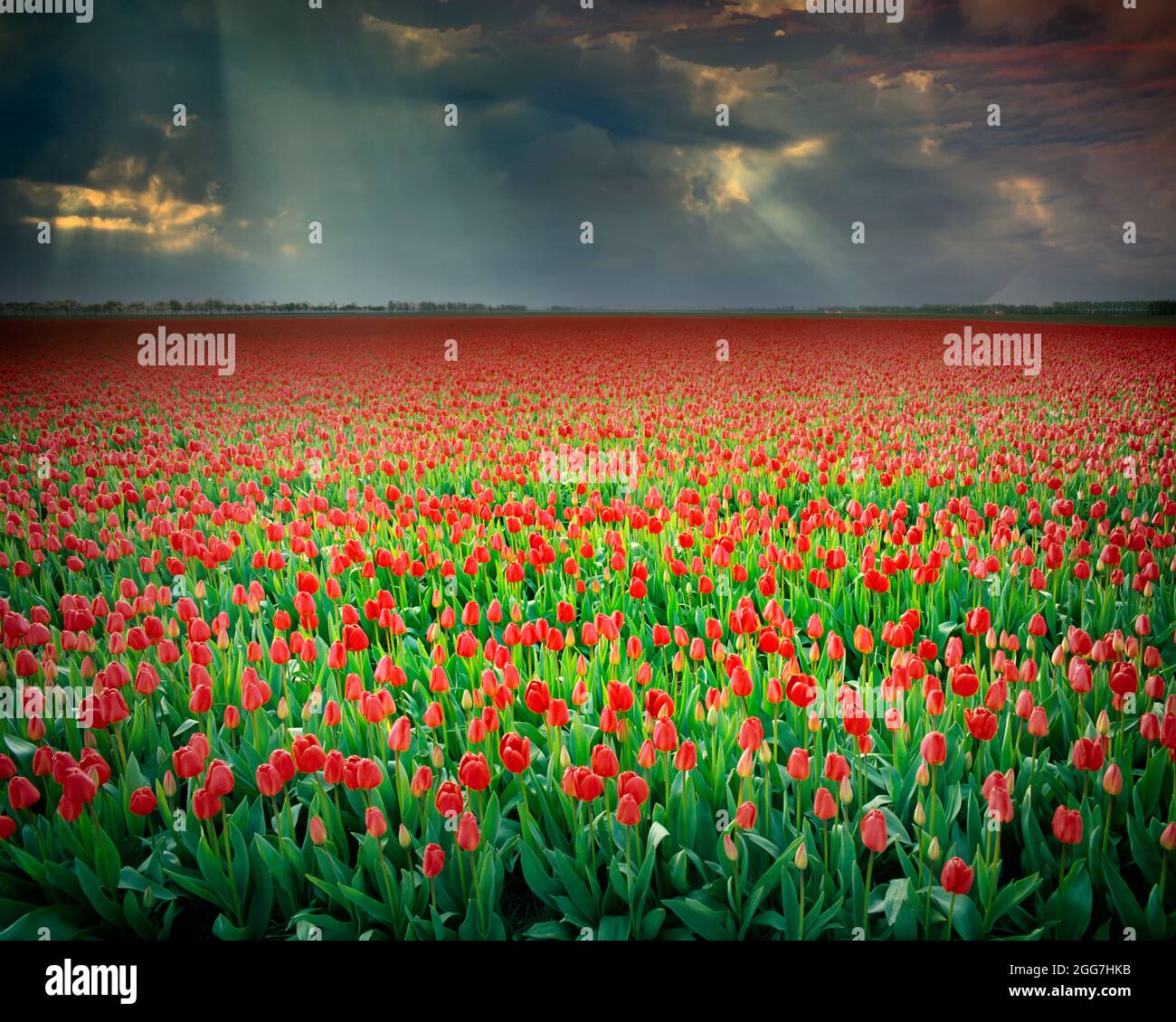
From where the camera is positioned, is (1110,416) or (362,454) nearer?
(362,454)

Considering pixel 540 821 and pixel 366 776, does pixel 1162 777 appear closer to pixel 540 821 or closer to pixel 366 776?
pixel 540 821

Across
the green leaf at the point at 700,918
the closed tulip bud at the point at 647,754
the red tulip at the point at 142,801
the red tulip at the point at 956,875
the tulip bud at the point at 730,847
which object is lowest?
the green leaf at the point at 700,918

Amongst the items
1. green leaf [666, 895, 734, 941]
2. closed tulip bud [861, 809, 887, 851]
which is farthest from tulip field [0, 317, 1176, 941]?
closed tulip bud [861, 809, 887, 851]

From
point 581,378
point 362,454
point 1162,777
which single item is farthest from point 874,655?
point 581,378

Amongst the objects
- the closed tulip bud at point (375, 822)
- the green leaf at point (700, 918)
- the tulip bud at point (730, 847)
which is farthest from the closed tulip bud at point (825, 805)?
the closed tulip bud at point (375, 822)

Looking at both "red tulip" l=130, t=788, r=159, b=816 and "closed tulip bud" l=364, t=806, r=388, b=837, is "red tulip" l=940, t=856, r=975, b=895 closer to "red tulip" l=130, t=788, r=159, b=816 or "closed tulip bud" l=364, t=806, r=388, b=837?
"closed tulip bud" l=364, t=806, r=388, b=837

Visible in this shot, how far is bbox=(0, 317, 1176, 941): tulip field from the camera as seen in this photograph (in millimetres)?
2367

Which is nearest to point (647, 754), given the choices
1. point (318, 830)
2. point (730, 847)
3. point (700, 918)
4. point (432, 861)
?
point (730, 847)

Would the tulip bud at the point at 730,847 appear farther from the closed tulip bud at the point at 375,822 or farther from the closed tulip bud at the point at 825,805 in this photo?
the closed tulip bud at the point at 375,822

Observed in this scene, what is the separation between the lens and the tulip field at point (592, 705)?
237 centimetres

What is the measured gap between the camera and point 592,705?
3.30 metres

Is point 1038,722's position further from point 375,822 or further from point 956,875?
point 375,822
